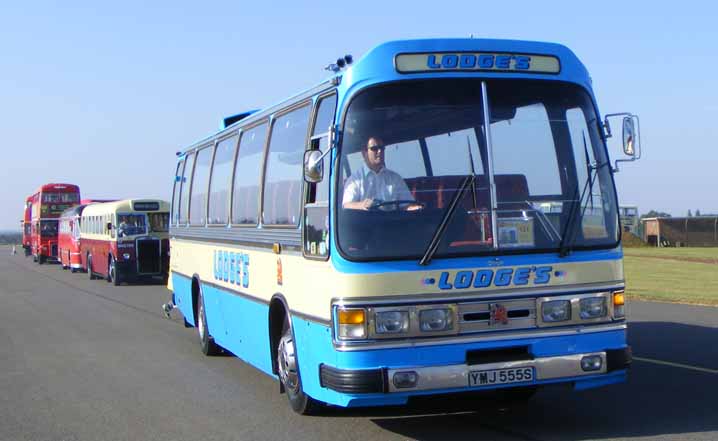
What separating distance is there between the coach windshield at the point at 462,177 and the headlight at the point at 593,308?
441mm

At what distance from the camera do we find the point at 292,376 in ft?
27.9

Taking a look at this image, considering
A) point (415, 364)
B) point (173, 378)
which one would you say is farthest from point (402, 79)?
point (173, 378)

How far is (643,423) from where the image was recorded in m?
7.82

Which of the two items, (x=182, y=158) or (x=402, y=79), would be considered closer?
(x=402, y=79)

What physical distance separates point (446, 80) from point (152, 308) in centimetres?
1532

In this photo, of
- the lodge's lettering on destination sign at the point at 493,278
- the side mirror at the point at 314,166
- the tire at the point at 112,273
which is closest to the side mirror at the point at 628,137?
the lodge's lettering on destination sign at the point at 493,278

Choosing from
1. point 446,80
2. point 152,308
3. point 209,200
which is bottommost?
point 152,308

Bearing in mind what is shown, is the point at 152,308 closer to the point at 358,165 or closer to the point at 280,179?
the point at 280,179

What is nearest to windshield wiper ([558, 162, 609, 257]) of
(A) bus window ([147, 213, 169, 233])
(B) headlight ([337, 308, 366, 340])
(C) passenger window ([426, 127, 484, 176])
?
(C) passenger window ([426, 127, 484, 176])

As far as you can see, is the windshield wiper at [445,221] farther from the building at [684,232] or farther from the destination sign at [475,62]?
the building at [684,232]

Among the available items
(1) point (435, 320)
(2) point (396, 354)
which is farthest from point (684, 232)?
(2) point (396, 354)

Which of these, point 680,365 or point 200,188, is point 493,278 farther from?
point 200,188

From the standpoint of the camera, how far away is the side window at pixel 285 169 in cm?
850

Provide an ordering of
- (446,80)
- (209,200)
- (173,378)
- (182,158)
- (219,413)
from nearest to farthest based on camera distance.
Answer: (446,80) < (219,413) < (173,378) < (209,200) < (182,158)
